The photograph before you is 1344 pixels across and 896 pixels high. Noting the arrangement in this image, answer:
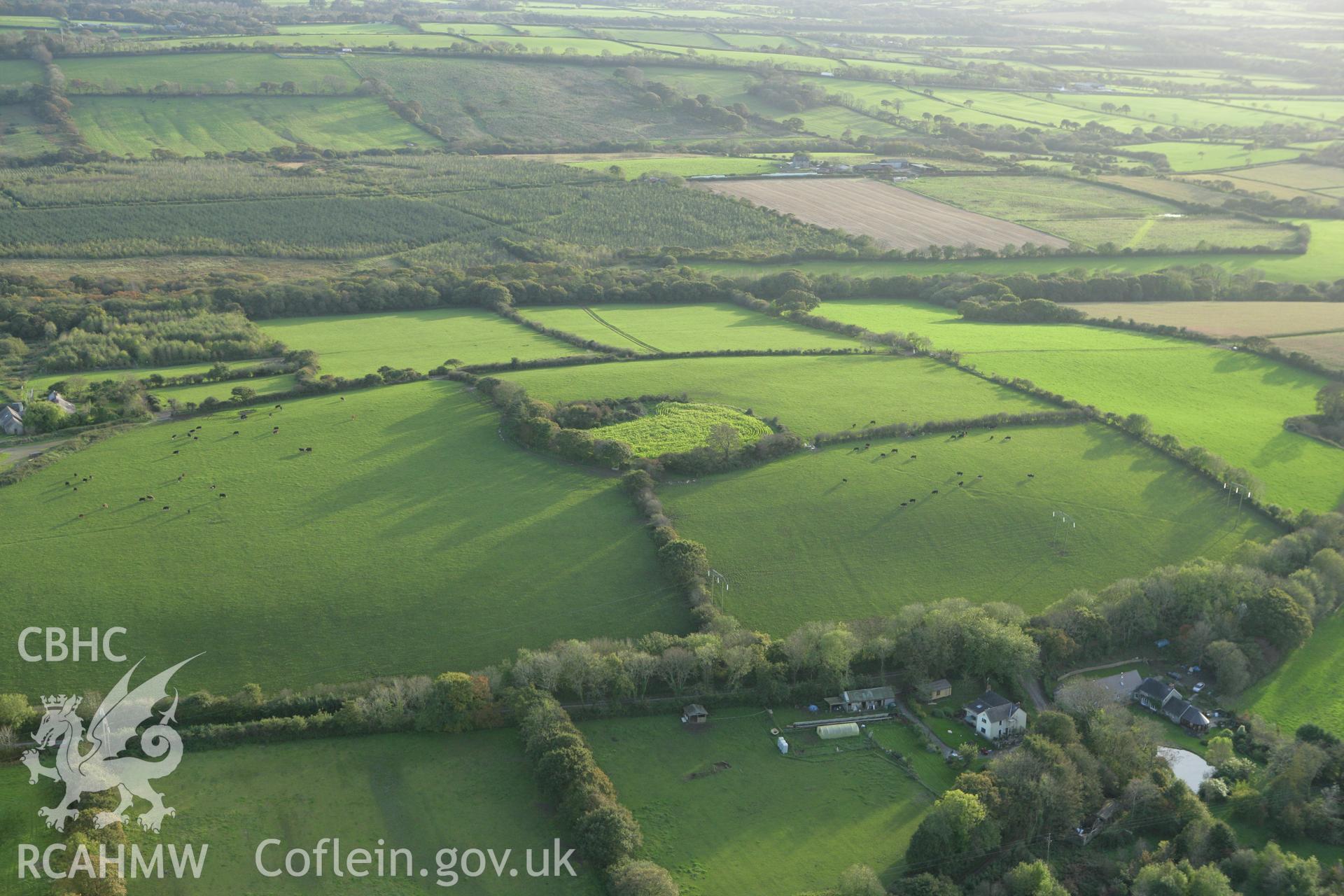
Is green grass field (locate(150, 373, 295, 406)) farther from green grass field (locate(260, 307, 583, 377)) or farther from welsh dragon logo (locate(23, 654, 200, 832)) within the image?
welsh dragon logo (locate(23, 654, 200, 832))

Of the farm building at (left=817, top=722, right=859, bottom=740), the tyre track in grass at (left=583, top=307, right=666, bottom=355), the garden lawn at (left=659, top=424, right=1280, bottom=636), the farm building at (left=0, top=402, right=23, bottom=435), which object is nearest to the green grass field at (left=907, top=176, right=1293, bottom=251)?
the tyre track in grass at (left=583, top=307, right=666, bottom=355)

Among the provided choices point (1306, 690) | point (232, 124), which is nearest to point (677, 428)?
point (1306, 690)

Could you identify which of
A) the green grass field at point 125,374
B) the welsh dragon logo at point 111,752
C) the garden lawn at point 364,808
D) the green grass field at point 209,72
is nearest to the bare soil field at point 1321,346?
the garden lawn at point 364,808

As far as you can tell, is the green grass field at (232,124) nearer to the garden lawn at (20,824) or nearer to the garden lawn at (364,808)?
the garden lawn at (20,824)

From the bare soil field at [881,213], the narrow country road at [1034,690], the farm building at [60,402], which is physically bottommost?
the farm building at [60,402]

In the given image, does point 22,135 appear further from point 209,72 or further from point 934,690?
point 934,690

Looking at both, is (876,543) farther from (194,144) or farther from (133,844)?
(194,144)

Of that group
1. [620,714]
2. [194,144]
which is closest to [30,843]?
[620,714]
